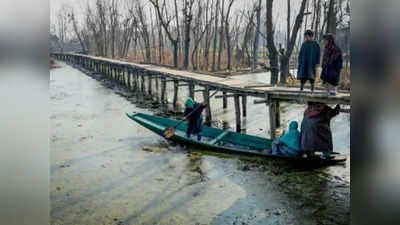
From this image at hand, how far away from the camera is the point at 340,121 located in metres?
11.2

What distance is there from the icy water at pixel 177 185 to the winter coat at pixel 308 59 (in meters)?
1.79

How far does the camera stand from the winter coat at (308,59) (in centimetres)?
679

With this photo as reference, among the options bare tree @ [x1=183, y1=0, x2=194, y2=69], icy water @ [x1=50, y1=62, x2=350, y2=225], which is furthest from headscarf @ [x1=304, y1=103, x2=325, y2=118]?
bare tree @ [x1=183, y1=0, x2=194, y2=69]

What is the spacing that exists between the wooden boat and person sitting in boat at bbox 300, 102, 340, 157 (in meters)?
0.43

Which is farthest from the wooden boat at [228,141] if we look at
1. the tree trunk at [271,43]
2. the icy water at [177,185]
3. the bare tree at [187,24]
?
the bare tree at [187,24]

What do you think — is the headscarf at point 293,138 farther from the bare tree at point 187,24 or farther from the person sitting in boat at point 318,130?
the bare tree at point 187,24

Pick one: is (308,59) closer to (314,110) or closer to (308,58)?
(308,58)

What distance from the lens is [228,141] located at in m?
8.41

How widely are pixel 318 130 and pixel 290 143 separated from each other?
2.32 ft

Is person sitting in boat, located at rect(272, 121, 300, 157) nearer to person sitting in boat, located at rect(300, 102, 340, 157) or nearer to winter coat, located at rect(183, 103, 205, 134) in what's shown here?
person sitting in boat, located at rect(300, 102, 340, 157)

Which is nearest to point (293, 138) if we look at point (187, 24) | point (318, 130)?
point (318, 130)

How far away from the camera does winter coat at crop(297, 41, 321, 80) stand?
6.79 metres
